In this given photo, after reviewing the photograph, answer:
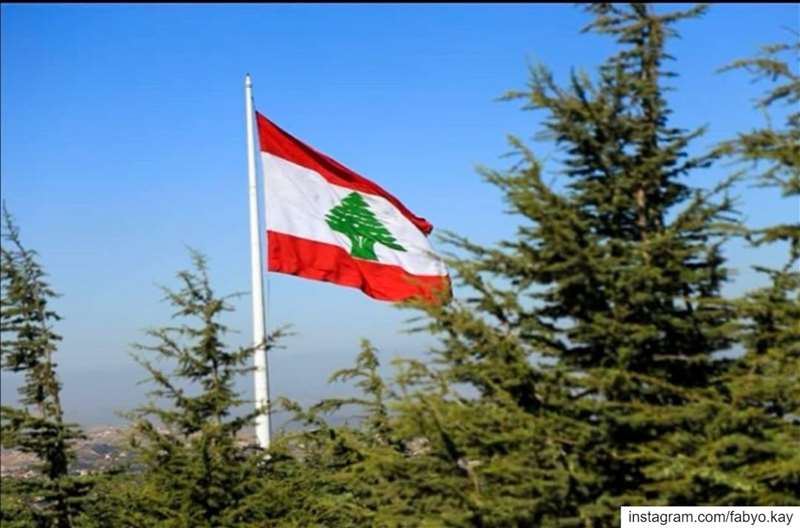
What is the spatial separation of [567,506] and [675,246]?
8.93 feet

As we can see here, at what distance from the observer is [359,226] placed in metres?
17.8

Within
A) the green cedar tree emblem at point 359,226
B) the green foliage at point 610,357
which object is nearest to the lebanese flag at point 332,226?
the green cedar tree emblem at point 359,226

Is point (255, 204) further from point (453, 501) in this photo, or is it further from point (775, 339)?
point (775, 339)

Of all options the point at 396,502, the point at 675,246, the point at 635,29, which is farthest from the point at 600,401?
the point at 635,29

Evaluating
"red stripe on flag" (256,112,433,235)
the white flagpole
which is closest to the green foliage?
the white flagpole

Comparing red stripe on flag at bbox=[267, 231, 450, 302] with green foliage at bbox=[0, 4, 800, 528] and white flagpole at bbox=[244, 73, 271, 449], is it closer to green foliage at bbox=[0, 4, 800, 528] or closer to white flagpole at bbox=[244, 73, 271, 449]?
white flagpole at bbox=[244, 73, 271, 449]

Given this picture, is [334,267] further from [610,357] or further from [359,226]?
[610,357]

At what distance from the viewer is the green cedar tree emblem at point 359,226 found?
689 inches

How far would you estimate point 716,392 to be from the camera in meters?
9.24

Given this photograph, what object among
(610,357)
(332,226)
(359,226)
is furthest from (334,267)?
(610,357)

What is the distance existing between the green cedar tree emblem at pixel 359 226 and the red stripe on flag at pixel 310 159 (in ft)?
0.96

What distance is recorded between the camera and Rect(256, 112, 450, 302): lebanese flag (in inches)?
661

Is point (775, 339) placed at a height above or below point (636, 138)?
below

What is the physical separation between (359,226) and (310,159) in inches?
60.3
